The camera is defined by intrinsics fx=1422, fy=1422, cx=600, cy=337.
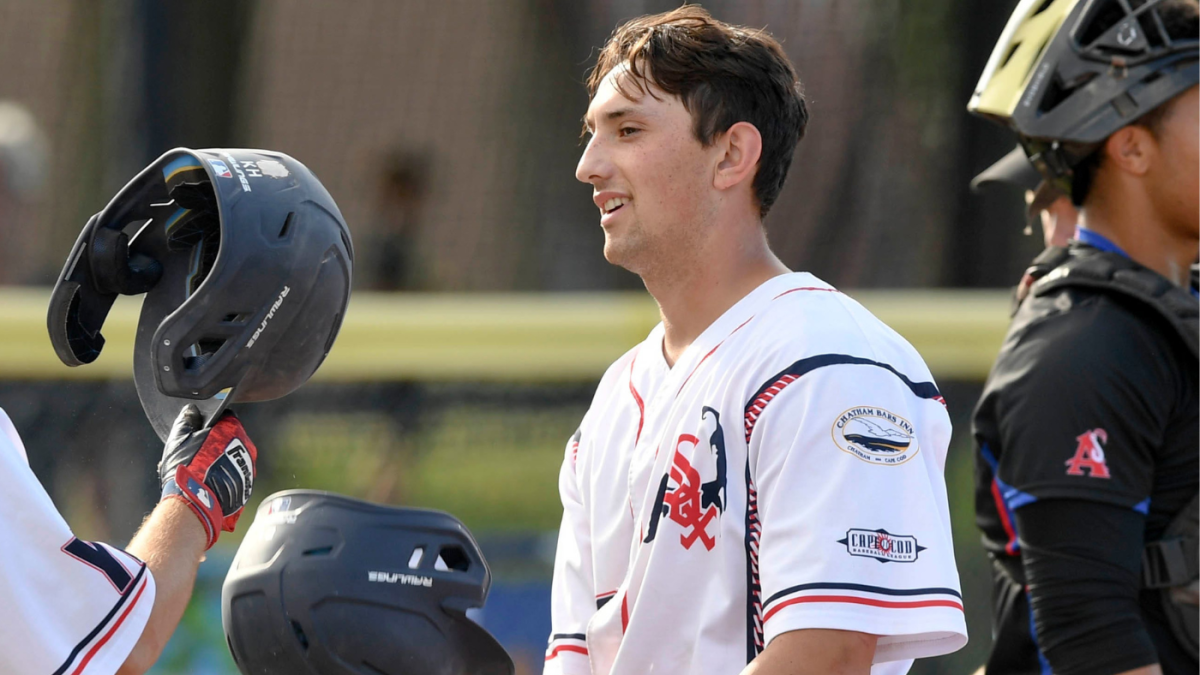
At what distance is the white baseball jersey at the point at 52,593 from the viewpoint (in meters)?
2.31

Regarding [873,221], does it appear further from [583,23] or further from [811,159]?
[583,23]

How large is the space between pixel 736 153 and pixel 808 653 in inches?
39.9

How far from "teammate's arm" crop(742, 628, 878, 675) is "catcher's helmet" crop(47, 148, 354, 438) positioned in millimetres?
1025

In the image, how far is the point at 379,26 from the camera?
862 centimetres

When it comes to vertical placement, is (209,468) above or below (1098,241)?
below

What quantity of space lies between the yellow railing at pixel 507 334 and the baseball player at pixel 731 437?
142 inches

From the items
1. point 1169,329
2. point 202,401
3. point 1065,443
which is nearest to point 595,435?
point 202,401

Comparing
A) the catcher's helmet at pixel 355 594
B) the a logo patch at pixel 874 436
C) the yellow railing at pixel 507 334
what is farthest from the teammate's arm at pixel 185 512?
the yellow railing at pixel 507 334

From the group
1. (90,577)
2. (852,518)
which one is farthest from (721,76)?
(90,577)

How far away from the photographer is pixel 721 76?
2768 mm

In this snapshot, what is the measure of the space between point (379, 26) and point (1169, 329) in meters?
6.44

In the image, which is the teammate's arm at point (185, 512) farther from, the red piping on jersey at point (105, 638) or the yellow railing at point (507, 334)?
the yellow railing at point (507, 334)

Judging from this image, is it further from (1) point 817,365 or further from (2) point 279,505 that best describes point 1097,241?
(2) point 279,505

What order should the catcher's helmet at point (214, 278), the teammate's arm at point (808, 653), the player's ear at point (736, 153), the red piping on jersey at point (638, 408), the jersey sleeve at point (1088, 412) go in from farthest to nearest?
the jersey sleeve at point (1088, 412) < the player's ear at point (736, 153) < the red piping on jersey at point (638, 408) < the catcher's helmet at point (214, 278) < the teammate's arm at point (808, 653)
